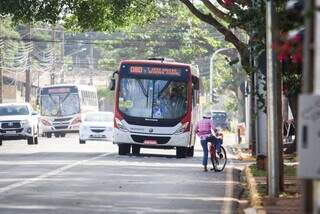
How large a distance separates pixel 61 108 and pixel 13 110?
13889 millimetres

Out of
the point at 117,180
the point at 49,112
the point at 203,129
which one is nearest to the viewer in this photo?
the point at 117,180

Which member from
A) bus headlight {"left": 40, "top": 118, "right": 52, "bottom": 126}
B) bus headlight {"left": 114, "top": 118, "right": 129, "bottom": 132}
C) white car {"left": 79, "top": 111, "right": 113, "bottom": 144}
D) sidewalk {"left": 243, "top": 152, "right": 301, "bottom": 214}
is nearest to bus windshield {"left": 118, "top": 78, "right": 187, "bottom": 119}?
bus headlight {"left": 114, "top": 118, "right": 129, "bottom": 132}

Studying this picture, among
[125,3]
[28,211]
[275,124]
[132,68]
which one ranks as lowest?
[28,211]

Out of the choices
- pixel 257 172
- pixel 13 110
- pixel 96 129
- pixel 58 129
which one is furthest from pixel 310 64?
Answer: pixel 58 129

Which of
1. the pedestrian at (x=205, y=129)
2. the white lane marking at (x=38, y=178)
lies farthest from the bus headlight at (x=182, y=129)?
the pedestrian at (x=205, y=129)

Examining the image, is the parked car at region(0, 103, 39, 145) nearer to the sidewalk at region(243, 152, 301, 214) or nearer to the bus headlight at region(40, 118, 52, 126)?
the bus headlight at region(40, 118, 52, 126)

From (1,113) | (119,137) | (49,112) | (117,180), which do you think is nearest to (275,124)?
(117,180)

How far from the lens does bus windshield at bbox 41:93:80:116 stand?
180ft

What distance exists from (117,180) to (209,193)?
292 centimetres

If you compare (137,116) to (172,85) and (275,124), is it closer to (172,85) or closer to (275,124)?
(172,85)

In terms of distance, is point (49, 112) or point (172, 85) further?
point (49, 112)

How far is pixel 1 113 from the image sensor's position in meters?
40.8

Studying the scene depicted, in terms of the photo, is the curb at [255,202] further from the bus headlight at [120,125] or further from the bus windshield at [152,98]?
the bus windshield at [152,98]

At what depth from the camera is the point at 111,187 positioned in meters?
18.5
